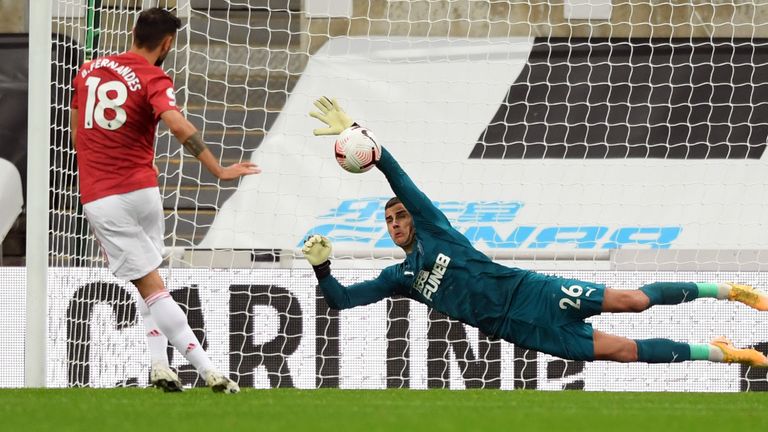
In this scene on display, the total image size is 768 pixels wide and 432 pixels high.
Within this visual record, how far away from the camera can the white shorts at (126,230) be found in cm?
552

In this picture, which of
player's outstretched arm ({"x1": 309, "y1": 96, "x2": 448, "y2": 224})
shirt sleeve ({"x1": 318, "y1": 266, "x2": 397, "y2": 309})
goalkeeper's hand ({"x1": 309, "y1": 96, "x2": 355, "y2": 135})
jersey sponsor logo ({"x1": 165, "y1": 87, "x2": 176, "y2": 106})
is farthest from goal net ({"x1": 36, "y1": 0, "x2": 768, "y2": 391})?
jersey sponsor logo ({"x1": 165, "y1": 87, "x2": 176, "y2": 106})

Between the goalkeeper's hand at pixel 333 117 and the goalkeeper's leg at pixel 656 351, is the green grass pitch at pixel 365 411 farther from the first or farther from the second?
the goalkeeper's hand at pixel 333 117

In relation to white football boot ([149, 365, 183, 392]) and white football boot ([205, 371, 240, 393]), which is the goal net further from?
white football boot ([205, 371, 240, 393])

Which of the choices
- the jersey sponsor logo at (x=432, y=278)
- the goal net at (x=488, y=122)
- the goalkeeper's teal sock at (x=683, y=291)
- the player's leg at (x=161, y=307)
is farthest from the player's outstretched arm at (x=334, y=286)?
the goal net at (x=488, y=122)

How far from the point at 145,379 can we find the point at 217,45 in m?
2.90

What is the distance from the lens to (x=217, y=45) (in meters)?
9.52

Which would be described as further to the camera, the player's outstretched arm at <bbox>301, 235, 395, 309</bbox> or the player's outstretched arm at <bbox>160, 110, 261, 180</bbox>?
the player's outstretched arm at <bbox>301, 235, 395, 309</bbox>

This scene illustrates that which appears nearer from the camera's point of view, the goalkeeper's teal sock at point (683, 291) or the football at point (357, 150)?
the football at point (357, 150)

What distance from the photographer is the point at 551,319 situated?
6230 millimetres

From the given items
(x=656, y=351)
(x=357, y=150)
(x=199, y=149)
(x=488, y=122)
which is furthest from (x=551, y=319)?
(x=488, y=122)

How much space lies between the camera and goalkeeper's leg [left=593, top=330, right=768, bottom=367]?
6199 mm

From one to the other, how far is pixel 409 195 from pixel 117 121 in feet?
4.75

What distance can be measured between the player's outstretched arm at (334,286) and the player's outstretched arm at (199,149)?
35.3 inches

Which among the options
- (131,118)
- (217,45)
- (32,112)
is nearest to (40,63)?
(32,112)
